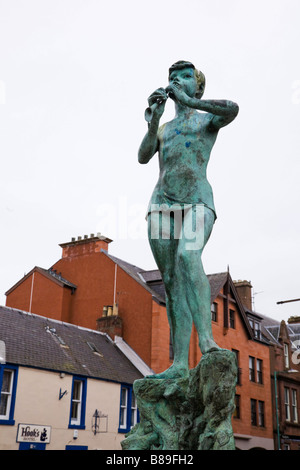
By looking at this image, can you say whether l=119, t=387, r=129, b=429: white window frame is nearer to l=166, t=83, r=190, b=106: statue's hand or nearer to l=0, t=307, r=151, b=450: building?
l=0, t=307, r=151, b=450: building

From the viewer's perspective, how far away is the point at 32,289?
30.4 m

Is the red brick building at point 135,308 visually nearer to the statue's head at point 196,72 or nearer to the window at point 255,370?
the window at point 255,370

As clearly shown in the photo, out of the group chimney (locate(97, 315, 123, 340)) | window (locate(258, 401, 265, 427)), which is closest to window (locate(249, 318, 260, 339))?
window (locate(258, 401, 265, 427))

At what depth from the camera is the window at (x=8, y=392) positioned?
18.6 m

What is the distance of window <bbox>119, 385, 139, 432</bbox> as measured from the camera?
76.2 ft

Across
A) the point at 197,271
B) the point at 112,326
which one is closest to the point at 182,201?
the point at 197,271

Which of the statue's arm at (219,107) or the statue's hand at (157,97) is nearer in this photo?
the statue's arm at (219,107)

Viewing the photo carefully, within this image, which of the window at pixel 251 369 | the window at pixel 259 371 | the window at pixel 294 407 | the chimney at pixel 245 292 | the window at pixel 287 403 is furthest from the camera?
the chimney at pixel 245 292

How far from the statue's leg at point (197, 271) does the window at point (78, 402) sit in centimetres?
1764

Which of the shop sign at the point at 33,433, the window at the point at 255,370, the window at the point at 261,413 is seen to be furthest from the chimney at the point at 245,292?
the shop sign at the point at 33,433

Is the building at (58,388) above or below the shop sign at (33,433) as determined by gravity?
above

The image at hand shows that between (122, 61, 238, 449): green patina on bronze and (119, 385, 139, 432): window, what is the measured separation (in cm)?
1933

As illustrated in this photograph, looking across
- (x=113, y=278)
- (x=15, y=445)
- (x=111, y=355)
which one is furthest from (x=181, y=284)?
(x=113, y=278)

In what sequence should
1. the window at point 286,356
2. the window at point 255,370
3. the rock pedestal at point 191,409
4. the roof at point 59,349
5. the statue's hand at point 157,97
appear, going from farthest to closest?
the window at point 286,356
the window at point 255,370
the roof at point 59,349
the statue's hand at point 157,97
the rock pedestal at point 191,409
